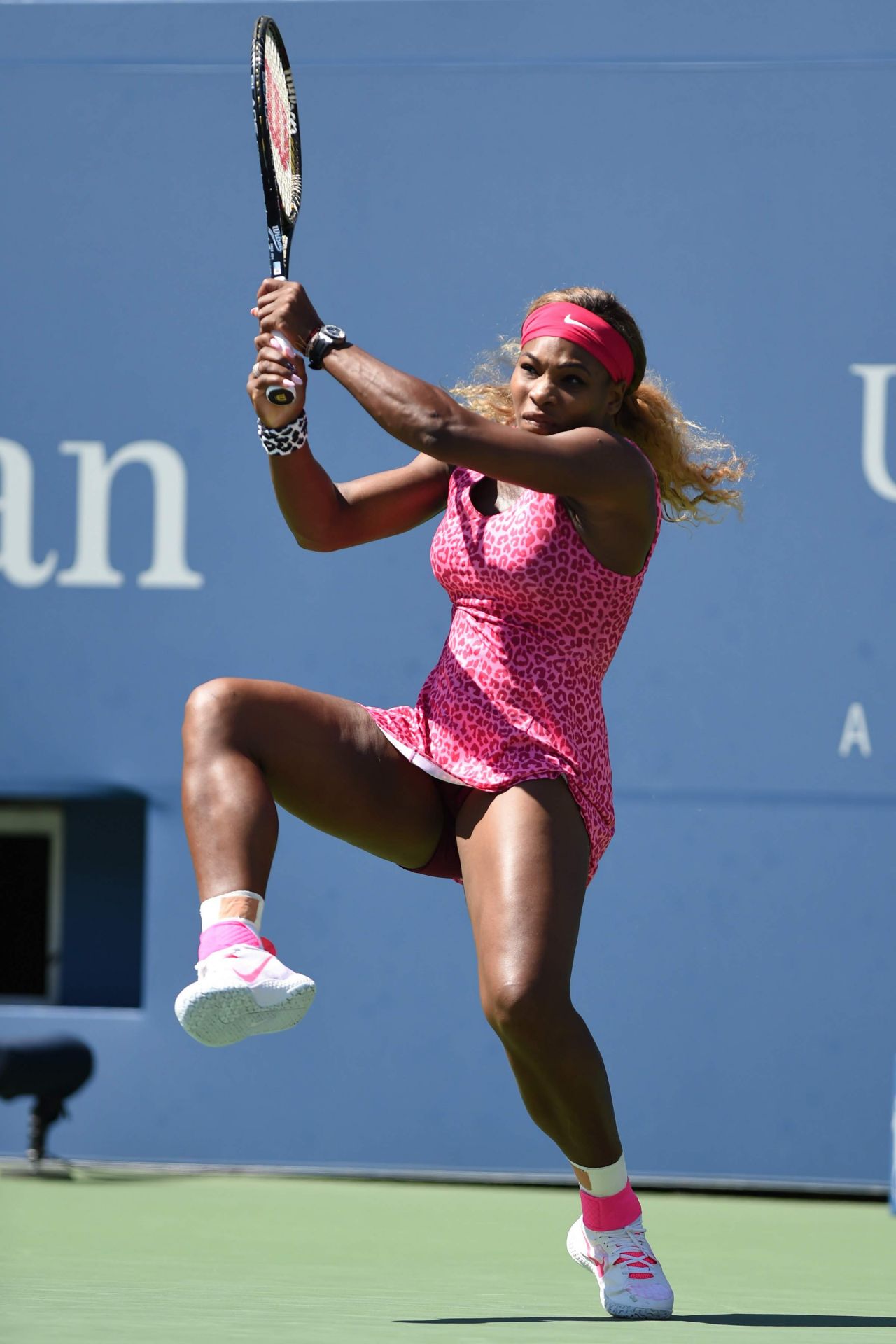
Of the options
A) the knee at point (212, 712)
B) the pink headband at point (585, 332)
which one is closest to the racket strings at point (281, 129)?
the pink headband at point (585, 332)

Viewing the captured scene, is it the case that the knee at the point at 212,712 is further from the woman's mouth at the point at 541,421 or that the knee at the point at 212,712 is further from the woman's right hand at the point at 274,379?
the woman's mouth at the point at 541,421

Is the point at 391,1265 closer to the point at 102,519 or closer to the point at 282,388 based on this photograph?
the point at 282,388

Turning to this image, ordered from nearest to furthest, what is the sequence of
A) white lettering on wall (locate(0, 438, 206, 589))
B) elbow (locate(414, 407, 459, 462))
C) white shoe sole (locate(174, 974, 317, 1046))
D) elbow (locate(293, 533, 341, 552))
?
1. white shoe sole (locate(174, 974, 317, 1046))
2. elbow (locate(414, 407, 459, 462))
3. elbow (locate(293, 533, 341, 552))
4. white lettering on wall (locate(0, 438, 206, 589))

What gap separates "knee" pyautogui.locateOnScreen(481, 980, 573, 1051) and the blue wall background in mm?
1894

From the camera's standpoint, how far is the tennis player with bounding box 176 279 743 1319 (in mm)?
2535

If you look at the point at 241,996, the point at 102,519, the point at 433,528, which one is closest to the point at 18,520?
the point at 102,519

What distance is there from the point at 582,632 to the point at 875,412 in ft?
6.51

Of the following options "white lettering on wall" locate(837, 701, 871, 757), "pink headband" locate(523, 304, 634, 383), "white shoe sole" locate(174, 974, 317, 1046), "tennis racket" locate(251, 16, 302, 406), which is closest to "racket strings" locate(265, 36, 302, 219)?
"tennis racket" locate(251, 16, 302, 406)

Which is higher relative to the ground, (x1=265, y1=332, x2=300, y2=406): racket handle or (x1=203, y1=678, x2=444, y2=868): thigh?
(x1=265, y1=332, x2=300, y2=406): racket handle

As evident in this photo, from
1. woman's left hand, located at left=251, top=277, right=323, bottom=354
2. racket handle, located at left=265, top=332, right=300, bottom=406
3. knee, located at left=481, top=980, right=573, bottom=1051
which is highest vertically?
woman's left hand, located at left=251, top=277, right=323, bottom=354

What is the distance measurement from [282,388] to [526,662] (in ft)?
1.79

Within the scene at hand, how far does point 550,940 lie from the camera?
8.32ft

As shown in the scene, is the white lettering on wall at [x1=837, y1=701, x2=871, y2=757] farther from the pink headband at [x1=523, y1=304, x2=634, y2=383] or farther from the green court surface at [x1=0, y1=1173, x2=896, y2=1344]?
the pink headband at [x1=523, y1=304, x2=634, y2=383]

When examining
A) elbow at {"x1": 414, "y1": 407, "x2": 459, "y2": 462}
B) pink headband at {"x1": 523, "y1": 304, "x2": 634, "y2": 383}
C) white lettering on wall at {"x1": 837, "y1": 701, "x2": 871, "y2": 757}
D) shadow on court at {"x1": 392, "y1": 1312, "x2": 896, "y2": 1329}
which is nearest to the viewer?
shadow on court at {"x1": 392, "y1": 1312, "x2": 896, "y2": 1329}
